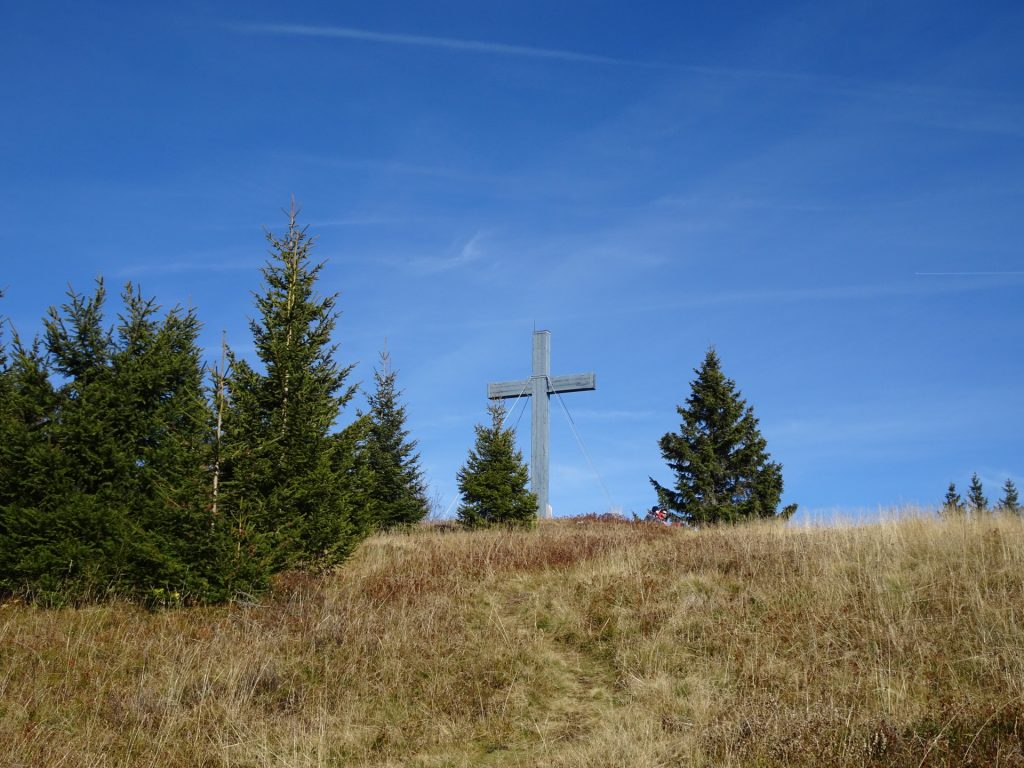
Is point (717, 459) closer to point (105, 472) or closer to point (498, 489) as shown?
point (498, 489)

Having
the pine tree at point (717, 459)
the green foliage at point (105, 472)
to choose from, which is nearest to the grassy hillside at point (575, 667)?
the green foliage at point (105, 472)

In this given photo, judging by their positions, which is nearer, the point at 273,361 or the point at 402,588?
the point at 402,588

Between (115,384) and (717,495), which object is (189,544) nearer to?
(115,384)

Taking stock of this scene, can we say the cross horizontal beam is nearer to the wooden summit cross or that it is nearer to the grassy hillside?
the wooden summit cross

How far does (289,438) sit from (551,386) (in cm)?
1375

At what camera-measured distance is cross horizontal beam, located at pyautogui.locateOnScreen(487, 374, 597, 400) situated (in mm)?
25947

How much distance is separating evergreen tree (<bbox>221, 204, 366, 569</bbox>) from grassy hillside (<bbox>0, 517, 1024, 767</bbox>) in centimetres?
95

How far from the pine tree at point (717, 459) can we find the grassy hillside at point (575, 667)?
1608 centimetres

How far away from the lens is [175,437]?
1266cm

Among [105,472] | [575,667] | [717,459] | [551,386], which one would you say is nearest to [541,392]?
[551,386]

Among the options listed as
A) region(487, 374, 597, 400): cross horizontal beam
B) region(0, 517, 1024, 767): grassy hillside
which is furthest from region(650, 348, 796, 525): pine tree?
region(0, 517, 1024, 767): grassy hillside

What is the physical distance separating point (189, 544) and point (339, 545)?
2.87 m

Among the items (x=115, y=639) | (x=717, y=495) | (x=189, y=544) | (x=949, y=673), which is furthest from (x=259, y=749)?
(x=717, y=495)

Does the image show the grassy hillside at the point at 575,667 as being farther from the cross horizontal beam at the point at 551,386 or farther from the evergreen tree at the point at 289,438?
the cross horizontal beam at the point at 551,386
